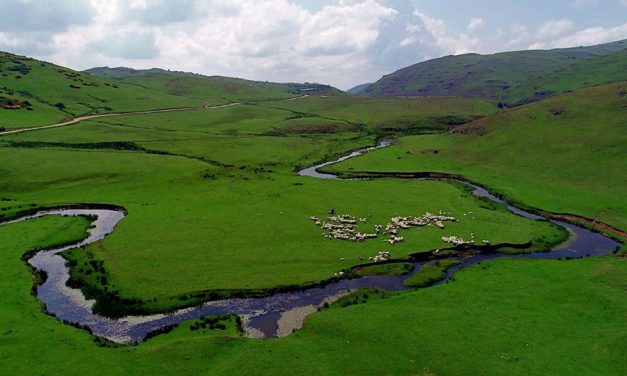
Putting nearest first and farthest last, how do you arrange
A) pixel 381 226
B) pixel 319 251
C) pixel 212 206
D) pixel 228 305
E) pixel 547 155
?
pixel 228 305 → pixel 319 251 → pixel 381 226 → pixel 212 206 → pixel 547 155

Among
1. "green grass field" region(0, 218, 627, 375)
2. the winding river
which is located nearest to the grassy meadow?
the winding river

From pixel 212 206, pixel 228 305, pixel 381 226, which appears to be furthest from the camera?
pixel 212 206

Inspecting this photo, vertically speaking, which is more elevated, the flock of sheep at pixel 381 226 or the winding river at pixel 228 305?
the flock of sheep at pixel 381 226

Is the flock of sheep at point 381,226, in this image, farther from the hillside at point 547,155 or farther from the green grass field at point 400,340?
the hillside at point 547,155

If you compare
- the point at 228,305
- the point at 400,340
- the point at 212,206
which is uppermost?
the point at 212,206

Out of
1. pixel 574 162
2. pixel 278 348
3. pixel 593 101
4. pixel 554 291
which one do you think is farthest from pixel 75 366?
pixel 593 101

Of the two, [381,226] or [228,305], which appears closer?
[228,305]

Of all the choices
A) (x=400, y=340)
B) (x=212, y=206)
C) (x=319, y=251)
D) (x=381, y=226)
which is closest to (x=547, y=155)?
(x=381, y=226)

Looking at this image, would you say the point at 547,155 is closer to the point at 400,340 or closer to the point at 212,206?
the point at 212,206

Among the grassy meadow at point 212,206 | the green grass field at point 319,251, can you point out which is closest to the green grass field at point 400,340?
the green grass field at point 319,251

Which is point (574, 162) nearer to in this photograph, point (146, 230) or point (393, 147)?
point (393, 147)
